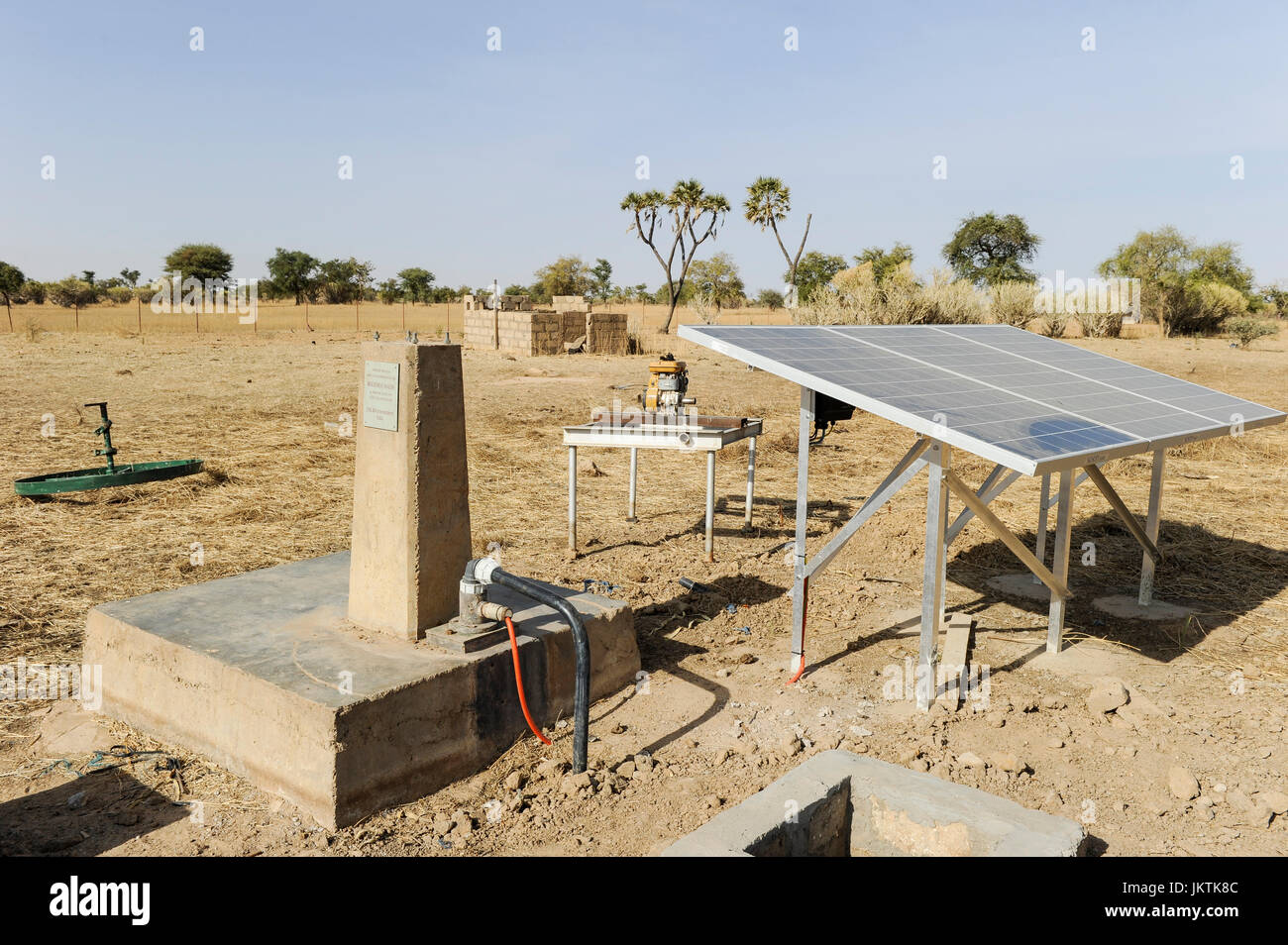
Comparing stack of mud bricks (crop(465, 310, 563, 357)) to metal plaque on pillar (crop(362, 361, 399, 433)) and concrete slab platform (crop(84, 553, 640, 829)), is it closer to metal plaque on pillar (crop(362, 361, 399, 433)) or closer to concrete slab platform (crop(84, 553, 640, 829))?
concrete slab platform (crop(84, 553, 640, 829))

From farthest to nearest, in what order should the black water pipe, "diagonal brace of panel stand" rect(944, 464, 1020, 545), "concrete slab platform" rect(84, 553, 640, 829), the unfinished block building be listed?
1. the unfinished block building
2. "diagonal brace of panel stand" rect(944, 464, 1020, 545)
3. the black water pipe
4. "concrete slab platform" rect(84, 553, 640, 829)

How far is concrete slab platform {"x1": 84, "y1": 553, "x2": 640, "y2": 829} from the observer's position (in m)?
3.90

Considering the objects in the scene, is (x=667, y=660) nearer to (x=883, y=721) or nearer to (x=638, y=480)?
(x=883, y=721)

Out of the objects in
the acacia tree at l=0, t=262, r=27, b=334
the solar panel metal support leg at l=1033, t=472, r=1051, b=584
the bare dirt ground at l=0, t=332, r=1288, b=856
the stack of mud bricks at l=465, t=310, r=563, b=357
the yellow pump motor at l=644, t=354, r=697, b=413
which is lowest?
the bare dirt ground at l=0, t=332, r=1288, b=856

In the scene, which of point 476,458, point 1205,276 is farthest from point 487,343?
point 1205,276

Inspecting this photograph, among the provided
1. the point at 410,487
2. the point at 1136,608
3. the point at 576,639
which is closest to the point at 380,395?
the point at 410,487

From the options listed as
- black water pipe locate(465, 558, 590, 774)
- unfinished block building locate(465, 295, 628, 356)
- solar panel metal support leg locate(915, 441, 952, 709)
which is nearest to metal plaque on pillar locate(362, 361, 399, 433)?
black water pipe locate(465, 558, 590, 774)

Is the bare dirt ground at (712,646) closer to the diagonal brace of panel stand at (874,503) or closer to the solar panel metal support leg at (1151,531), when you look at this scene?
the solar panel metal support leg at (1151,531)

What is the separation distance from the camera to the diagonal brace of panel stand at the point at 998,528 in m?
5.06

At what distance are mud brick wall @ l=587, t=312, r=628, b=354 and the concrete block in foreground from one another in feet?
81.2

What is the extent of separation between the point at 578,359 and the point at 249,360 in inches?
346

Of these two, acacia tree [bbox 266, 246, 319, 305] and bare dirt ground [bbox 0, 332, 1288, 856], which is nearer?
bare dirt ground [bbox 0, 332, 1288, 856]

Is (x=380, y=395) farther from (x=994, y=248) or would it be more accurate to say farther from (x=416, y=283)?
(x=416, y=283)

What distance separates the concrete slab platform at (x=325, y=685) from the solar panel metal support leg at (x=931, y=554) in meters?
1.68
